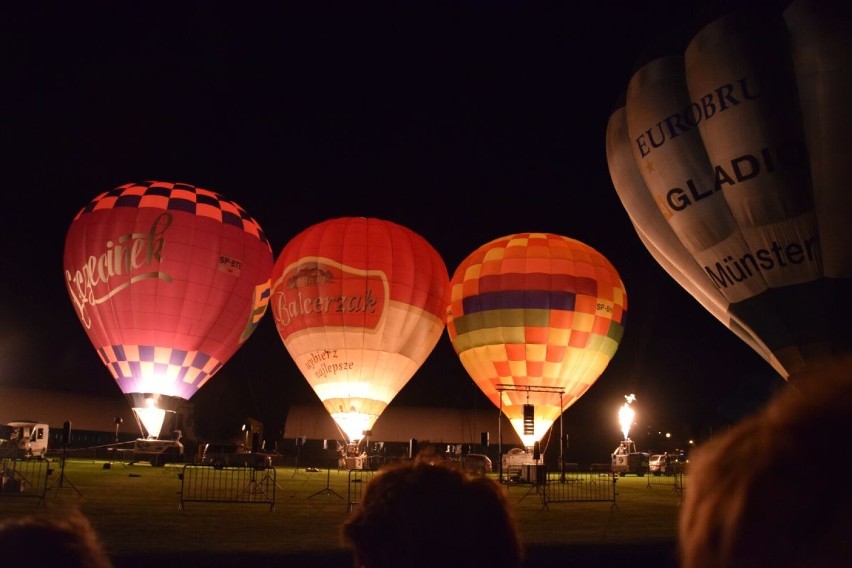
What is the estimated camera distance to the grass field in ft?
21.7

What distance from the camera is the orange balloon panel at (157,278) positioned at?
20891 mm

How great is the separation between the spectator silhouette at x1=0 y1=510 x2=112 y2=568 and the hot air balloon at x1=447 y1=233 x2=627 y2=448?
19875 mm

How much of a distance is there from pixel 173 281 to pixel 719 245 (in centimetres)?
1540

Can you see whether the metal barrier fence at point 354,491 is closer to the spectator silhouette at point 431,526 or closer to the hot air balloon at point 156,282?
the spectator silhouette at point 431,526

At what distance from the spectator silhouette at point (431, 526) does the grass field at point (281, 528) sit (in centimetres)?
301

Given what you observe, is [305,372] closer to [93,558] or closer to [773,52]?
[773,52]

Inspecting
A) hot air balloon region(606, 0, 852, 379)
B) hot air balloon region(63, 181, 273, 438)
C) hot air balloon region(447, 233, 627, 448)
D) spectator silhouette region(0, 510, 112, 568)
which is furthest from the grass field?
hot air balloon region(63, 181, 273, 438)

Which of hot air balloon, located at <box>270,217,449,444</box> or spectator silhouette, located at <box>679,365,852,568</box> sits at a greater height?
hot air balloon, located at <box>270,217,449,444</box>

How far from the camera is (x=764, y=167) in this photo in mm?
11547

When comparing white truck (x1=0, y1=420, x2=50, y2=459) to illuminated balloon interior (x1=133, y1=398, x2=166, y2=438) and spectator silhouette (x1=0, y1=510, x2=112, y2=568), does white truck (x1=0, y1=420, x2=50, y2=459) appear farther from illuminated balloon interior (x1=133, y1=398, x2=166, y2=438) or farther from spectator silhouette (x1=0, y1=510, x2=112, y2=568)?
spectator silhouette (x1=0, y1=510, x2=112, y2=568)

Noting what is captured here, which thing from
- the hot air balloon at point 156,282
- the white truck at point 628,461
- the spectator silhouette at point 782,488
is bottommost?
the white truck at point 628,461

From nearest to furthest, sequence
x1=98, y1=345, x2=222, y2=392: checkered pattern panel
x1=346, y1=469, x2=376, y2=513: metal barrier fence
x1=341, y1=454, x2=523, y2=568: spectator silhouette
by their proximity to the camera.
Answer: x1=341, y1=454, x2=523, y2=568: spectator silhouette
x1=346, y1=469, x2=376, y2=513: metal barrier fence
x1=98, y1=345, x2=222, y2=392: checkered pattern panel

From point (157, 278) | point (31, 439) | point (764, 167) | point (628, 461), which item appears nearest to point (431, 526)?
point (764, 167)

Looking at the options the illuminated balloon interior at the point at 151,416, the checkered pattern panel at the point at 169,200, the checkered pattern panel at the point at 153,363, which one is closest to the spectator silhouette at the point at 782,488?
the checkered pattern panel at the point at 169,200
